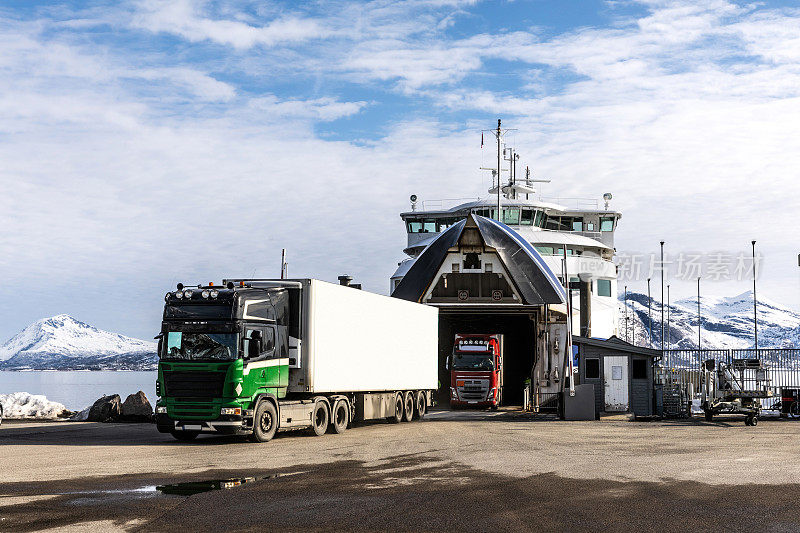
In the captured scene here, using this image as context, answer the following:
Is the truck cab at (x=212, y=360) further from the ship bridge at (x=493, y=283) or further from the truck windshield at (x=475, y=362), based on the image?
the ship bridge at (x=493, y=283)

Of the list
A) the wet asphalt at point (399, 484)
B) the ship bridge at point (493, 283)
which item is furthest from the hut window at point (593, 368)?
the wet asphalt at point (399, 484)

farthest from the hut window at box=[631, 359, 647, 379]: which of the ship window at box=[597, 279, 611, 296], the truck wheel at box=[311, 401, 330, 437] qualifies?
the ship window at box=[597, 279, 611, 296]

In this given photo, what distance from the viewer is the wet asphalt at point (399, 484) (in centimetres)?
1070

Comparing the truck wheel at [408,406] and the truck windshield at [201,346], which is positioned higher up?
the truck windshield at [201,346]

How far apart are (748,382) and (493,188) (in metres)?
38.3

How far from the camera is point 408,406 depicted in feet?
104

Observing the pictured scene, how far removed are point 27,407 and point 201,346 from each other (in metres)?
17.3

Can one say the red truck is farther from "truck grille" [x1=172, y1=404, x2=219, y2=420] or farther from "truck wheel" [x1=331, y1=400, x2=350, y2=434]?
"truck grille" [x1=172, y1=404, x2=219, y2=420]

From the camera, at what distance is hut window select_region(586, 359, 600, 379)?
40.6 m

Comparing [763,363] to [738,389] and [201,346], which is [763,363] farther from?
[201,346]

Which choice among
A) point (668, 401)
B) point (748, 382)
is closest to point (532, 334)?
point (668, 401)

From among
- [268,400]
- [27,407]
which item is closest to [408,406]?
[268,400]

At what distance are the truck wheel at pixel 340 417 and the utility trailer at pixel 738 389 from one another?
15.2 m

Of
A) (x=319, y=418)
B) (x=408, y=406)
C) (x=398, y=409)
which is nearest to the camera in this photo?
(x=319, y=418)
